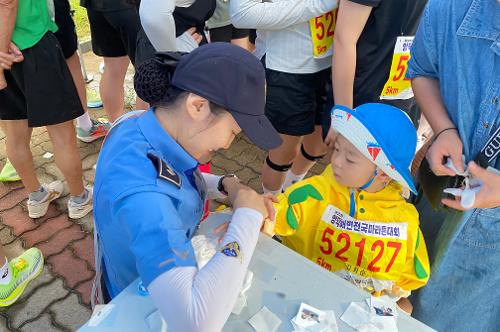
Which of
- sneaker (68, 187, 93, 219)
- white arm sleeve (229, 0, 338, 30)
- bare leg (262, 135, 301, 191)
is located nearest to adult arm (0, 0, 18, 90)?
white arm sleeve (229, 0, 338, 30)

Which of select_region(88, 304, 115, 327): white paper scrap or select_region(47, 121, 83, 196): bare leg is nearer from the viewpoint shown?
select_region(88, 304, 115, 327): white paper scrap

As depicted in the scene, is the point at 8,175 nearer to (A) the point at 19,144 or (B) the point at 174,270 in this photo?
(A) the point at 19,144

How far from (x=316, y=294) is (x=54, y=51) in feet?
6.13

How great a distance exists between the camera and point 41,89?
7.45 feet

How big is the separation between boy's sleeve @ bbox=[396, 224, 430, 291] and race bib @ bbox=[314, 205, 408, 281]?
29 mm

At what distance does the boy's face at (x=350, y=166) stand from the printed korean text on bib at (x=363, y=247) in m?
0.13

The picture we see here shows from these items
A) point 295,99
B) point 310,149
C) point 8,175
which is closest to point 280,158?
point 310,149

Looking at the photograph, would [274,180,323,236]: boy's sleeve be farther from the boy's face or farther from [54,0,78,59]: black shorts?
[54,0,78,59]: black shorts

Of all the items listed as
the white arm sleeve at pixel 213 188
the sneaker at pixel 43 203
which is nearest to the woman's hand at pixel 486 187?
the white arm sleeve at pixel 213 188

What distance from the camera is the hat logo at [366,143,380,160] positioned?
58.6 inches

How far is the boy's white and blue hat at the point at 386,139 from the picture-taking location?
4.88 ft

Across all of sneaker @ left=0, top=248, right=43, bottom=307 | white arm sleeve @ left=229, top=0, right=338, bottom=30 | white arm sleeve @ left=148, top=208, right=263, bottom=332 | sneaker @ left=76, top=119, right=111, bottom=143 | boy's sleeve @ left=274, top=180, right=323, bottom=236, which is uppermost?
white arm sleeve @ left=229, top=0, right=338, bottom=30

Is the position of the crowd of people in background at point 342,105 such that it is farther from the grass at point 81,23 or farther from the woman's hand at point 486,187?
the grass at point 81,23

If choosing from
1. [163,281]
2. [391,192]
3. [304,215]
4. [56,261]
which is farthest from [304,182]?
[56,261]
